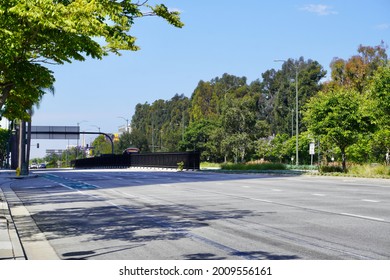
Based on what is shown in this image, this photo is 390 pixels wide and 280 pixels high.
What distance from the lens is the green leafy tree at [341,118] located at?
38.5 meters

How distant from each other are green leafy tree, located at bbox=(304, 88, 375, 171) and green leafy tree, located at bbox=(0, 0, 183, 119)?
2747 cm

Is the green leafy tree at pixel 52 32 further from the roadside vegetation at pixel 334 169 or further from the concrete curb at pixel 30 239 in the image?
the roadside vegetation at pixel 334 169

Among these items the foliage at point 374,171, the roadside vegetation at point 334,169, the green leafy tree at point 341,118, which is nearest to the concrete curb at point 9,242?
the roadside vegetation at point 334,169

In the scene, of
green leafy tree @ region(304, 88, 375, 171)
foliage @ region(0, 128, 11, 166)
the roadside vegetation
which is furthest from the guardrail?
green leafy tree @ region(304, 88, 375, 171)

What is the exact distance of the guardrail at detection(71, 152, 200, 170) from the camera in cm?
5880

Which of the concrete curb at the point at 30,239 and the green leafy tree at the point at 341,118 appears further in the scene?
the green leafy tree at the point at 341,118

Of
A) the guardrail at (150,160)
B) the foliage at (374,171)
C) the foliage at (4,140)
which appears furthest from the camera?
the foliage at (4,140)

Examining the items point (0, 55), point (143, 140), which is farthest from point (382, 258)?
point (143, 140)

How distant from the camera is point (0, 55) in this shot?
11156 mm

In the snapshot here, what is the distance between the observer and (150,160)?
2773 inches

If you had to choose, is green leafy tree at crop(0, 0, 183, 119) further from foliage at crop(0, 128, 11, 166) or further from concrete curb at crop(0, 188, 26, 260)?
foliage at crop(0, 128, 11, 166)

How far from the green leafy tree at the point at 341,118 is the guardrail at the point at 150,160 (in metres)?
20.5

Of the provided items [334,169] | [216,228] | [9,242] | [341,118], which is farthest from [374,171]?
[9,242]

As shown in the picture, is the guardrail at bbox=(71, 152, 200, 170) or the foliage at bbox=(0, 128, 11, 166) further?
the foliage at bbox=(0, 128, 11, 166)
